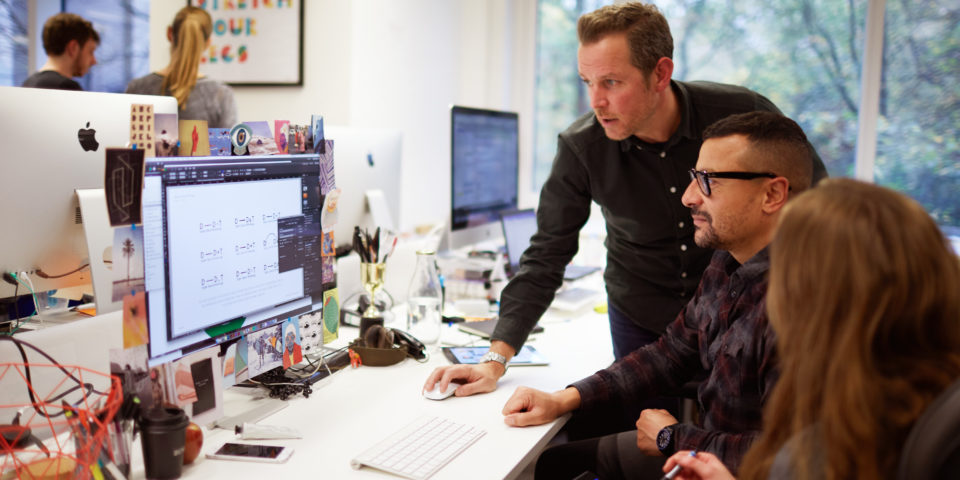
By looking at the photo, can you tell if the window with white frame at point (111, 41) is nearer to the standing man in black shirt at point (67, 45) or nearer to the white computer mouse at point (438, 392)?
the standing man in black shirt at point (67, 45)

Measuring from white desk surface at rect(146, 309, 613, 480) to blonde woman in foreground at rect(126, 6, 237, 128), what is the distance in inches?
61.7

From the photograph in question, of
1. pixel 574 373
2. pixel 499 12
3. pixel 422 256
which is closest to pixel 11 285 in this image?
pixel 422 256

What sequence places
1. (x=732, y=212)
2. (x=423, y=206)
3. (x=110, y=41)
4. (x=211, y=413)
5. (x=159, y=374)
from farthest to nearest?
(x=110, y=41) → (x=423, y=206) → (x=732, y=212) → (x=211, y=413) → (x=159, y=374)

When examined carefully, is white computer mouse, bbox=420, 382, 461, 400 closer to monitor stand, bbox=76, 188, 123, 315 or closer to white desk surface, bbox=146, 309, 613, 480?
white desk surface, bbox=146, 309, 613, 480

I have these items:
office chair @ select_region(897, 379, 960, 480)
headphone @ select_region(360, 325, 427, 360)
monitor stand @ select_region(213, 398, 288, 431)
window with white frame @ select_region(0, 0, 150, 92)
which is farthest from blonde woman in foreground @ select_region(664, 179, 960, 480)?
window with white frame @ select_region(0, 0, 150, 92)

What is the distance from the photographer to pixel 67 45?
138 inches

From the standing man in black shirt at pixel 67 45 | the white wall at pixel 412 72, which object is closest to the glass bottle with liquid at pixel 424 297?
the white wall at pixel 412 72

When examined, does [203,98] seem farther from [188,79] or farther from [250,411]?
[250,411]

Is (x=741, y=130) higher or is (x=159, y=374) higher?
(x=741, y=130)

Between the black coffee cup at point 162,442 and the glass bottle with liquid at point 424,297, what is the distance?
894 mm

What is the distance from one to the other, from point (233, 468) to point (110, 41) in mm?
4559

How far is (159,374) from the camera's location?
1.14 metres

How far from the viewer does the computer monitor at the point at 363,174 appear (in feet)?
7.16

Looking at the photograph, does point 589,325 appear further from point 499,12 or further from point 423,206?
point 499,12
